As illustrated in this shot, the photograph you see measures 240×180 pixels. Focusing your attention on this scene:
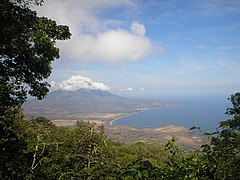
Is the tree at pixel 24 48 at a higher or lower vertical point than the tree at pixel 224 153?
higher

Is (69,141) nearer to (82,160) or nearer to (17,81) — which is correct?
(82,160)

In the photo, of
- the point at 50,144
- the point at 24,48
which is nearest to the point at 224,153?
the point at 50,144

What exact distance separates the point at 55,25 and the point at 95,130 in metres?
4.28

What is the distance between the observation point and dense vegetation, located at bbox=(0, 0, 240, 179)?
2670mm

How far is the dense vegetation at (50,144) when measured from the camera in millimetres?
2670

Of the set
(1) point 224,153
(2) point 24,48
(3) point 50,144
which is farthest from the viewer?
(2) point 24,48

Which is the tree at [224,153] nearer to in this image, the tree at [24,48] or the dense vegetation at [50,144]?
the dense vegetation at [50,144]

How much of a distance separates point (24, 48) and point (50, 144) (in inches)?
130

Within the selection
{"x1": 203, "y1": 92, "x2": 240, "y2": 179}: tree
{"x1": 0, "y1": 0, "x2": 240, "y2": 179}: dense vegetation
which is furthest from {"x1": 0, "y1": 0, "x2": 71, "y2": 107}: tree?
{"x1": 203, "y1": 92, "x2": 240, "y2": 179}: tree

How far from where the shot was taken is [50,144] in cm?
507

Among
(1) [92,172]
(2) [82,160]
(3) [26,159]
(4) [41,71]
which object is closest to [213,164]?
(1) [92,172]

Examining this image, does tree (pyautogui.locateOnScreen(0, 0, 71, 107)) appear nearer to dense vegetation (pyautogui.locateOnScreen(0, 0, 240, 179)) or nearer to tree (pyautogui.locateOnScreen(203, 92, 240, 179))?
dense vegetation (pyautogui.locateOnScreen(0, 0, 240, 179))

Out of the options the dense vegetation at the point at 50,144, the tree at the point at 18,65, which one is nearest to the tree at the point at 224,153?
the dense vegetation at the point at 50,144

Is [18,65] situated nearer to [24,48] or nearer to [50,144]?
[24,48]
